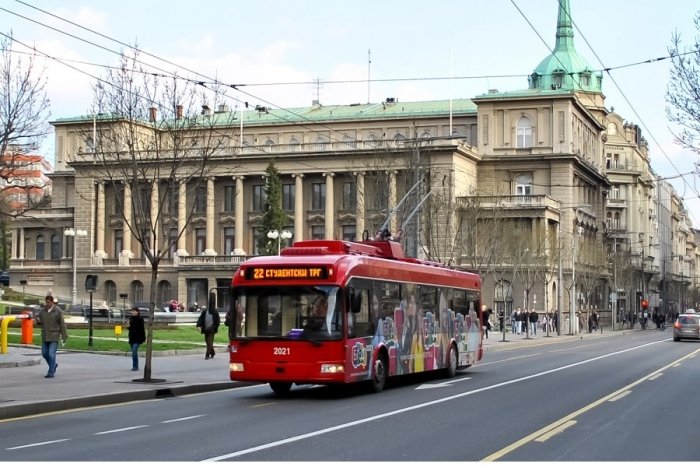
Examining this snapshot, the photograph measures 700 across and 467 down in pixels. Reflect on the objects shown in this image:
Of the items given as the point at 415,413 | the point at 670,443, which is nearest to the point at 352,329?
the point at 415,413

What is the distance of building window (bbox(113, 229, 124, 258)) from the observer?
108812mm

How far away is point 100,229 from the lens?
108m

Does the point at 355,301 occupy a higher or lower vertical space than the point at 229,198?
lower

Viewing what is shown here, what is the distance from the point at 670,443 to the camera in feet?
46.3

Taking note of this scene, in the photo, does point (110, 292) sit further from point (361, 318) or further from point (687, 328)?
point (361, 318)

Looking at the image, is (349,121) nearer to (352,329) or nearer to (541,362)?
(541,362)

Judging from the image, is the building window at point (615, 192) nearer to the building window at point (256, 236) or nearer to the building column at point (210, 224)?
the building window at point (256, 236)

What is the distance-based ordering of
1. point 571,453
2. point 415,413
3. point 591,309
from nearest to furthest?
point 571,453 → point 415,413 → point 591,309

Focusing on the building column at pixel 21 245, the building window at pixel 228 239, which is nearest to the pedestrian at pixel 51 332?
the building window at pixel 228 239

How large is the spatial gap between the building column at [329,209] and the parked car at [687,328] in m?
43.5

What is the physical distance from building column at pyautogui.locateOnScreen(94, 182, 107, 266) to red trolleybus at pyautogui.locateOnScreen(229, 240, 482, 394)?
85825mm

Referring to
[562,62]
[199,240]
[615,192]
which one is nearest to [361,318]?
[199,240]

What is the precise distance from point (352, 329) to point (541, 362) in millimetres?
15553

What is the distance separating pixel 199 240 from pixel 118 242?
837cm
